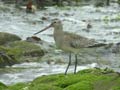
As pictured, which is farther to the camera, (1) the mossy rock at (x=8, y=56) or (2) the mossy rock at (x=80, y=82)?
(1) the mossy rock at (x=8, y=56)

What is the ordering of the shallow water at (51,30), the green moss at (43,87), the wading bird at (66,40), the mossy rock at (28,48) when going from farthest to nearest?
1. the mossy rock at (28,48)
2. the shallow water at (51,30)
3. the wading bird at (66,40)
4. the green moss at (43,87)

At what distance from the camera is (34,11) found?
28172 millimetres

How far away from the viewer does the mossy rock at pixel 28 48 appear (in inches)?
623

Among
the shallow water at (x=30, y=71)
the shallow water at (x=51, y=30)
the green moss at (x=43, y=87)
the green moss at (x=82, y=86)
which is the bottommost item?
the shallow water at (x=51, y=30)

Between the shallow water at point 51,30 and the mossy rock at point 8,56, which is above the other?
the mossy rock at point 8,56

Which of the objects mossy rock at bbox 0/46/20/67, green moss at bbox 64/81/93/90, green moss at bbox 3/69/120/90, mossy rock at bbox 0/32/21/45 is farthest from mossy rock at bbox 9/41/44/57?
green moss at bbox 64/81/93/90

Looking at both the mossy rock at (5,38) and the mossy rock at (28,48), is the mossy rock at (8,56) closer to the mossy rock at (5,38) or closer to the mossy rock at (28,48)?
the mossy rock at (28,48)

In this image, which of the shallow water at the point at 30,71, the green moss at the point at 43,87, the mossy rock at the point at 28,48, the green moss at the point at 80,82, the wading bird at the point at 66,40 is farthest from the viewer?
the mossy rock at the point at 28,48

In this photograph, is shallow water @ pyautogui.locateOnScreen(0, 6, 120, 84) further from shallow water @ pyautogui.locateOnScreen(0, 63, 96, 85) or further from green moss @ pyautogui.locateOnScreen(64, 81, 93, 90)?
green moss @ pyautogui.locateOnScreen(64, 81, 93, 90)

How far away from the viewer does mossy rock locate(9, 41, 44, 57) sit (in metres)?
15.8

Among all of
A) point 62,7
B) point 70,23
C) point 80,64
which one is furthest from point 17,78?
point 62,7

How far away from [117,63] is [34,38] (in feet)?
15.2

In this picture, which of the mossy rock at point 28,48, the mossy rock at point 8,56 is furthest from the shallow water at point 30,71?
the mossy rock at point 28,48

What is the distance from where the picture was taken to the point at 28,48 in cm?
1622
